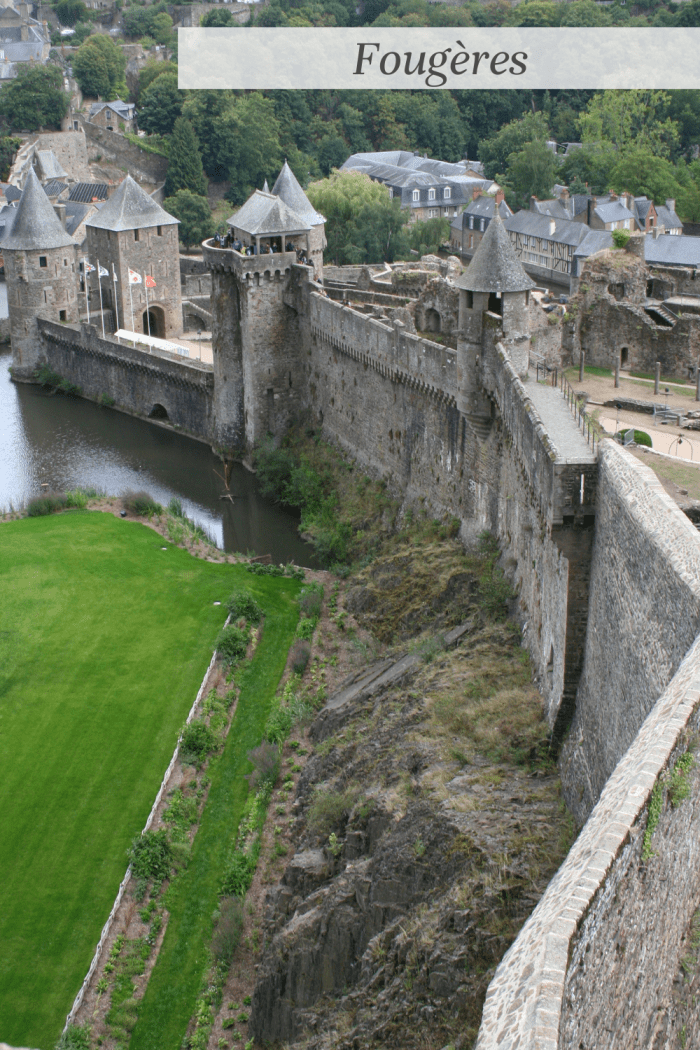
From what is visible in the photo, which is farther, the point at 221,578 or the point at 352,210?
the point at 352,210

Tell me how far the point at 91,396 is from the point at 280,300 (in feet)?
51.2

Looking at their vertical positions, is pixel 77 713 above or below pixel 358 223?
below

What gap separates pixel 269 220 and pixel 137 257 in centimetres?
1513

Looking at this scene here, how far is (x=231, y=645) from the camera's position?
3014 cm

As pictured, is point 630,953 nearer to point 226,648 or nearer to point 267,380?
point 226,648

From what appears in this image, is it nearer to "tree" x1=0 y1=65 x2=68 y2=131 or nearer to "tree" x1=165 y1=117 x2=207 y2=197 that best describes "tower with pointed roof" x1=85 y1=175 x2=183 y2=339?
"tree" x1=165 y1=117 x2=207 y2=197

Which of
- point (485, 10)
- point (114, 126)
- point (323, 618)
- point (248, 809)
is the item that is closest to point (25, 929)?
point (248, 809)

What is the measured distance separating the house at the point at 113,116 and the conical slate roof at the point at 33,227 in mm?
41215

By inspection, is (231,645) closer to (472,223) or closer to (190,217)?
(472,223)

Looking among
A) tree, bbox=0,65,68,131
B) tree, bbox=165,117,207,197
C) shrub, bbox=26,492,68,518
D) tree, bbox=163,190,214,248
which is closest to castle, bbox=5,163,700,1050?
shrub, bbox=26,492,68,518

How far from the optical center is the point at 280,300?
42.0 m

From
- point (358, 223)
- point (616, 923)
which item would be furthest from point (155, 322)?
point (616, 923)

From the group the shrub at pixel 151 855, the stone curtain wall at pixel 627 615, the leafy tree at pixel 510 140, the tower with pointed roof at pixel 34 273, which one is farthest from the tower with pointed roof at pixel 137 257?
the leafy tree at pixel 510 140

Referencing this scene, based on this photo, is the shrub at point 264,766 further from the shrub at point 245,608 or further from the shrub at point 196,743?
the shrub at point 245,608
